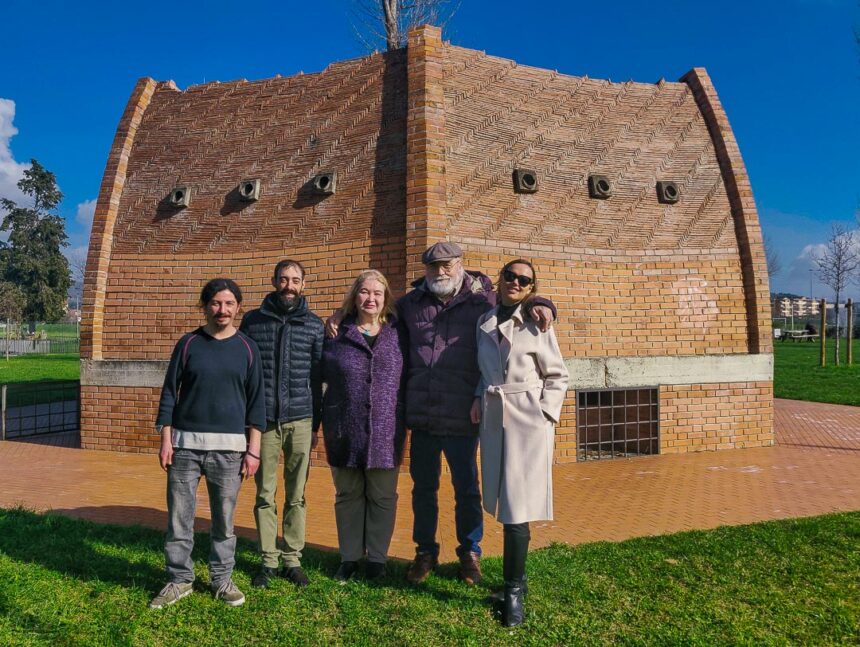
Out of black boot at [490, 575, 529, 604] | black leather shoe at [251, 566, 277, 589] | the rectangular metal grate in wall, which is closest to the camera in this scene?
black boot at [490, 575, 529, 604]

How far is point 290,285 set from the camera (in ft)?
12.4

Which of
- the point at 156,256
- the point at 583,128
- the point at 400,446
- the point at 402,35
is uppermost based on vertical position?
the point at 402,35

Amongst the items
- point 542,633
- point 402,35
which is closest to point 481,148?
point 542,633

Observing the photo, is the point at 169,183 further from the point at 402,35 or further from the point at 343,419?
the point at 402,35

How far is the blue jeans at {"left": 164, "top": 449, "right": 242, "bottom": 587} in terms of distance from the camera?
350 cm

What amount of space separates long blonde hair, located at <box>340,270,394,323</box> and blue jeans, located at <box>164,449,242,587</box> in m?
1.18

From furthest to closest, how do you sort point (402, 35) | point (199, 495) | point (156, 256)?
point (402, 35) < point (156, 256) < point (199, 495)

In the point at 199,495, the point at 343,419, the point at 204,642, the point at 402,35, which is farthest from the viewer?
the point at 402,35

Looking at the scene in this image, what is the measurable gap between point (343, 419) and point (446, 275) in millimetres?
1173

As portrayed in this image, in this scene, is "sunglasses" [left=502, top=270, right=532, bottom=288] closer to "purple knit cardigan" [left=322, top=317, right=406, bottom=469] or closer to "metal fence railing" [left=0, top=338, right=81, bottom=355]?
"purple knit cardigan" [left=322, top=317, right=406, bottom=469]

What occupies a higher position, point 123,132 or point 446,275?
point 123,132

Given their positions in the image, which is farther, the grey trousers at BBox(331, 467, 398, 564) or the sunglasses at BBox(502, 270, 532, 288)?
the grey trousers at BBox(331, 467, 398, 564)

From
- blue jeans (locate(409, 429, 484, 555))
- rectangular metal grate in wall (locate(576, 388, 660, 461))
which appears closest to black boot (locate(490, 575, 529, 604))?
blue jeans (locate(409, 429, 484, 555))

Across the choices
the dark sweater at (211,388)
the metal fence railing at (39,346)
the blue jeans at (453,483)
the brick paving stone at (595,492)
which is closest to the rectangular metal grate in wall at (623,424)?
the brick paving stone at (595,492)
